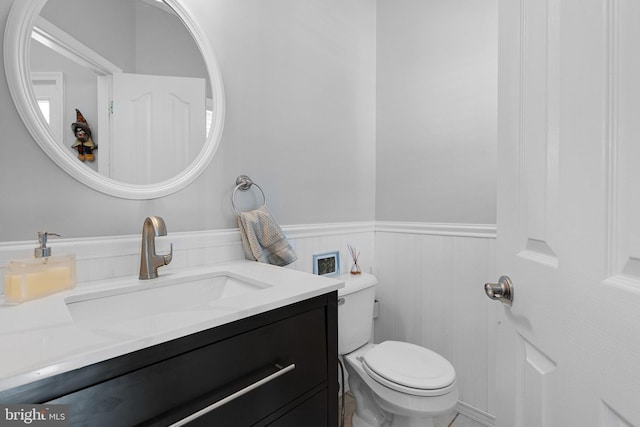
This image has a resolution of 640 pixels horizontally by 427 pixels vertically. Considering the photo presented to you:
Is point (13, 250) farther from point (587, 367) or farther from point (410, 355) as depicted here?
point (410, 355)

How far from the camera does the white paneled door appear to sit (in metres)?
0.38

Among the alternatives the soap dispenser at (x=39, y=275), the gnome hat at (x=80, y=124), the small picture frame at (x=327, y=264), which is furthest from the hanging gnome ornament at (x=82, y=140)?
the small picture frame at (x=327, y=264)

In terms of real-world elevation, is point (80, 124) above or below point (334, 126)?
below

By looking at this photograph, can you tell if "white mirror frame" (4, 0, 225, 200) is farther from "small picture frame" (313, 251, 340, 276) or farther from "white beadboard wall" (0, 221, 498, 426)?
"small picture frame" (313, 251, 340, 276)

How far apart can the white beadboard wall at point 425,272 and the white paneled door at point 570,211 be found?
0.90m

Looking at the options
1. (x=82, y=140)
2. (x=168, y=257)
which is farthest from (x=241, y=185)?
(x=82, y=140)

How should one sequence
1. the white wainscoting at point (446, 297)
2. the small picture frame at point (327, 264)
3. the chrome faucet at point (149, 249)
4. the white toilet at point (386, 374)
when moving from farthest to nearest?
the small picture frame at point (327, 264)
the white wainscoting at point (446, 297)
the white toilet at point (386, 374)
the chrome faucet at point (149, 249)

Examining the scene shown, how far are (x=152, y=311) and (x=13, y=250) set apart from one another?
39cm

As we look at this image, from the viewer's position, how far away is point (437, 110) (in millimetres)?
1704

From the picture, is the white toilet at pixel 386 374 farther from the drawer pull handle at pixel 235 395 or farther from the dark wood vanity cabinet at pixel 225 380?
the drawer pull handle at pixel 235 395

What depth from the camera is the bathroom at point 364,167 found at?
115cm

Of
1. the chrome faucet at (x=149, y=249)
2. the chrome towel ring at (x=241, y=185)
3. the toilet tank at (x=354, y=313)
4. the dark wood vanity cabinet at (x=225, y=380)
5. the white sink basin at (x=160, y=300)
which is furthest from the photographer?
the toilet tank at (x=354, y=313)

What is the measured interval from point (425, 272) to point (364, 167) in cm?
72

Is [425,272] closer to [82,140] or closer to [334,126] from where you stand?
[334,126]
